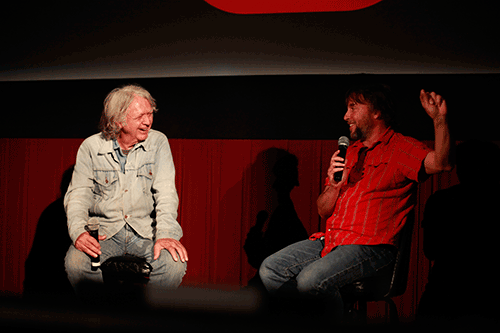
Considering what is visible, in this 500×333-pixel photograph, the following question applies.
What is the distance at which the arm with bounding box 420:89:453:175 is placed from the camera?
Result: 1.40 metres

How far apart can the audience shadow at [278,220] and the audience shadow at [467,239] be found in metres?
0.87

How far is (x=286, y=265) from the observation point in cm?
169

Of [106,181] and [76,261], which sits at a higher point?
[106,181]

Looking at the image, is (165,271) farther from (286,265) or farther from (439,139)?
(439,139)

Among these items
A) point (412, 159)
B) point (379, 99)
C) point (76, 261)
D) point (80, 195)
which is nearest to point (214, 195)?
point (80, 195)

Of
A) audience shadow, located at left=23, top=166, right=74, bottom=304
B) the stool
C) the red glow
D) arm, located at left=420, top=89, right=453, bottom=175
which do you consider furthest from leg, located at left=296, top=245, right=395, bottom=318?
audience shadow, located at left=23, top=166, right=74, bottom=304

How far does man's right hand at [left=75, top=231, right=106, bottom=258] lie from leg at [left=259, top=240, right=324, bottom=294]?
79 centimetres

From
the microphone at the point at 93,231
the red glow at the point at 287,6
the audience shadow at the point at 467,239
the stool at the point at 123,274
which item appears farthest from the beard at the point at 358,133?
the microphone at the point at 93,231

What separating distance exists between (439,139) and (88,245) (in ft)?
5.28

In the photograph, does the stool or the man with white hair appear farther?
the man with white hair

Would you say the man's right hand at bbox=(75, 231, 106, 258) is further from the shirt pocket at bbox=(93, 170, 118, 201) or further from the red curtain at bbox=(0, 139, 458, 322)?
the red curtain at bbox=(0, 139, 458, 322)

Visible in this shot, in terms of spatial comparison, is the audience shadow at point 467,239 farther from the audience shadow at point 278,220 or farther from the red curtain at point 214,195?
the audience shadow at point 278,220

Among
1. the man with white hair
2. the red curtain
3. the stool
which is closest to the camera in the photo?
the stool

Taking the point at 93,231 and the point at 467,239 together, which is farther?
the point at 467,239
